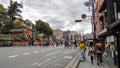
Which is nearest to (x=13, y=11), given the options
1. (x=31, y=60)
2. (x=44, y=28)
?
(x=44, y=28)

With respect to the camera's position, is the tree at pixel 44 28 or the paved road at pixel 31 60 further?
the tree at pixel 44 28

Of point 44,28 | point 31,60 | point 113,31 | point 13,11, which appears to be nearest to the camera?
point 113,31

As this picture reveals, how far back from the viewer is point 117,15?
19.4m

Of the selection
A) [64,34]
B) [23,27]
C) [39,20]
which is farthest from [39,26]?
[64,34]

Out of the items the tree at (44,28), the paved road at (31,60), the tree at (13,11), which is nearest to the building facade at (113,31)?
the paved road at (31,60)

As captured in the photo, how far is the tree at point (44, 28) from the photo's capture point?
128250 millimetres

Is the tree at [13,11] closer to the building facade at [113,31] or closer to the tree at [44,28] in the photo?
the tree at [44,28]

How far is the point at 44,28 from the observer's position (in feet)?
429

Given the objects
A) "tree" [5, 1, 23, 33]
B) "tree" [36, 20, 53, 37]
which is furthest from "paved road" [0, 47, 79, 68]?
"tree" [36, 20, 53, 37]

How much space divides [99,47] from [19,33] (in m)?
84.5

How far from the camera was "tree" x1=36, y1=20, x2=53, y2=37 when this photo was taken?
12825cm

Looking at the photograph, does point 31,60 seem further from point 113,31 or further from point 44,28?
point 44,28

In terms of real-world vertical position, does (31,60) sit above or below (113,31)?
below

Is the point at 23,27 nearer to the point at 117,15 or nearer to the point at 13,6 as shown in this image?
the point at 13,6
